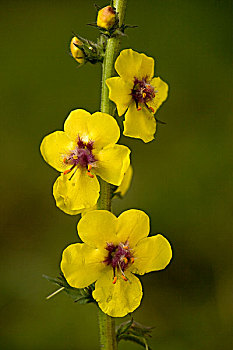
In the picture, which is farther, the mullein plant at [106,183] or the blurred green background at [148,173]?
the blurred green background at [148,173]

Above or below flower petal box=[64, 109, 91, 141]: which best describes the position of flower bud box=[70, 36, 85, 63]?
above

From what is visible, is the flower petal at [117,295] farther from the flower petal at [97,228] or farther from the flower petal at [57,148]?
the flower petal at [57,148]

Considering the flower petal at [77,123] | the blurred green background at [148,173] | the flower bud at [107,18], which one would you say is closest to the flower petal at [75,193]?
the flower petal at [77,123]

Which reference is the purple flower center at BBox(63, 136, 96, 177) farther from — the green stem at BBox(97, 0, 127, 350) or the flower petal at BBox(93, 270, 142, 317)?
the flower petal at BBox(93, 270, 142, 317)

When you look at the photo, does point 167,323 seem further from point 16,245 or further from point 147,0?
point 147,0

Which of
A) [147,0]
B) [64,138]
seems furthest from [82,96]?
[64,138]

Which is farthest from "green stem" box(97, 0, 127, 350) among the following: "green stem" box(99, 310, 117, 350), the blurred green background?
the blurred green background
